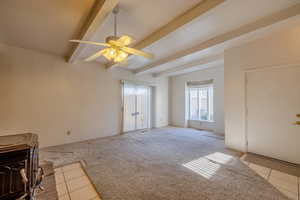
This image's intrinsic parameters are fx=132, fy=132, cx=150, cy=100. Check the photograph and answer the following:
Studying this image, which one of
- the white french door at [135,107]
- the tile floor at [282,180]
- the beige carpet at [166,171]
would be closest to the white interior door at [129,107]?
the white french door at [135,107]

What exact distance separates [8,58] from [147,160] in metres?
4.08

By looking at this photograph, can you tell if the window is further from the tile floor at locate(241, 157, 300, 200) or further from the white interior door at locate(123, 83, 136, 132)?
the tile floor at locate(241, 157, 300, 200)

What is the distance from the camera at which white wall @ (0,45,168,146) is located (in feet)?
10.5

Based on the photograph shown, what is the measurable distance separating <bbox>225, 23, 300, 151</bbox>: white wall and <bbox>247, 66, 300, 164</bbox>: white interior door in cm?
16

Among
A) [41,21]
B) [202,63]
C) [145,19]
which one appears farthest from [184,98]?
[41,21]

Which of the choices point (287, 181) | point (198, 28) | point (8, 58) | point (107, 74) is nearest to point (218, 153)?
point (287, 181)

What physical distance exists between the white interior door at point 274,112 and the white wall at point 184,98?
198cm

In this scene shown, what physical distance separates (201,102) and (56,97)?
5441mm

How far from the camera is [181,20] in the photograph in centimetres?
218

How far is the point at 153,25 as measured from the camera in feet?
8.04

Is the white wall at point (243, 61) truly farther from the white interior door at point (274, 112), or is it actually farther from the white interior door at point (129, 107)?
the white interior door at point (129, 107)

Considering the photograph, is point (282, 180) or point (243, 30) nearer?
point (282, 180)

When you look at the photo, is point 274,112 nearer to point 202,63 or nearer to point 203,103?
point 202,63

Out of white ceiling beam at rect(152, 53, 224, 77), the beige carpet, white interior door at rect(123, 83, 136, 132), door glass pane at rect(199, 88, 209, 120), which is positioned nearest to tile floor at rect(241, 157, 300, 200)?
the beige carpet
